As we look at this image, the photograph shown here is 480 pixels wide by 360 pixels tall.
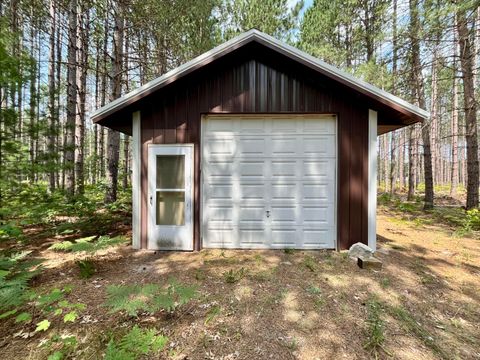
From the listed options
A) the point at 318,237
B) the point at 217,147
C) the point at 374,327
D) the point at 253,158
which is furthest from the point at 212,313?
the point at 217,147

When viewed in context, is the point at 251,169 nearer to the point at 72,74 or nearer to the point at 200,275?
the point at 200,275

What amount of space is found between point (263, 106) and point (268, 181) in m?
1.64

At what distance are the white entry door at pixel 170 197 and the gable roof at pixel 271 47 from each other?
1126mm

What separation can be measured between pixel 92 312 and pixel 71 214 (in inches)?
190

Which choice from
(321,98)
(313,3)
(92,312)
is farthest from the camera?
(313,3)

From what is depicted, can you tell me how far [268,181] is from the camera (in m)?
5.12

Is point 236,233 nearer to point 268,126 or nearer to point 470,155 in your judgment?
point 268,126

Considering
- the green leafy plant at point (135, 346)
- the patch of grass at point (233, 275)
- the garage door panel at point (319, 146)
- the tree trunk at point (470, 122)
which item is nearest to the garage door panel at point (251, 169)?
the garage door panel at point (319, 146)

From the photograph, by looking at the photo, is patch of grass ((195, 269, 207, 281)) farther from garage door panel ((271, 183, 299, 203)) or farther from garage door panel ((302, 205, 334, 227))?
garage door panel ((302, 205, 334, 227))

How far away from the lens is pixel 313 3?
11.5 m

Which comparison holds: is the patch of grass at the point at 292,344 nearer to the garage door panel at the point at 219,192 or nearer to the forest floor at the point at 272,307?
the forest floor at the point at 272,307

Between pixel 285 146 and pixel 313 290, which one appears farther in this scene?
pixel 285 146

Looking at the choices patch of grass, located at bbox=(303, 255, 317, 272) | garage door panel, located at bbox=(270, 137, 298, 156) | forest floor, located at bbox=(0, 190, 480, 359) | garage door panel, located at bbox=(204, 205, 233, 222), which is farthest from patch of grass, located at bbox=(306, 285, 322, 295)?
garage door panel, located at bbox=(270, 137, 298, 156)

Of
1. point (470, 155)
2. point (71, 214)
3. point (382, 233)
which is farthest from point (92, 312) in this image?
point (470, 155)
